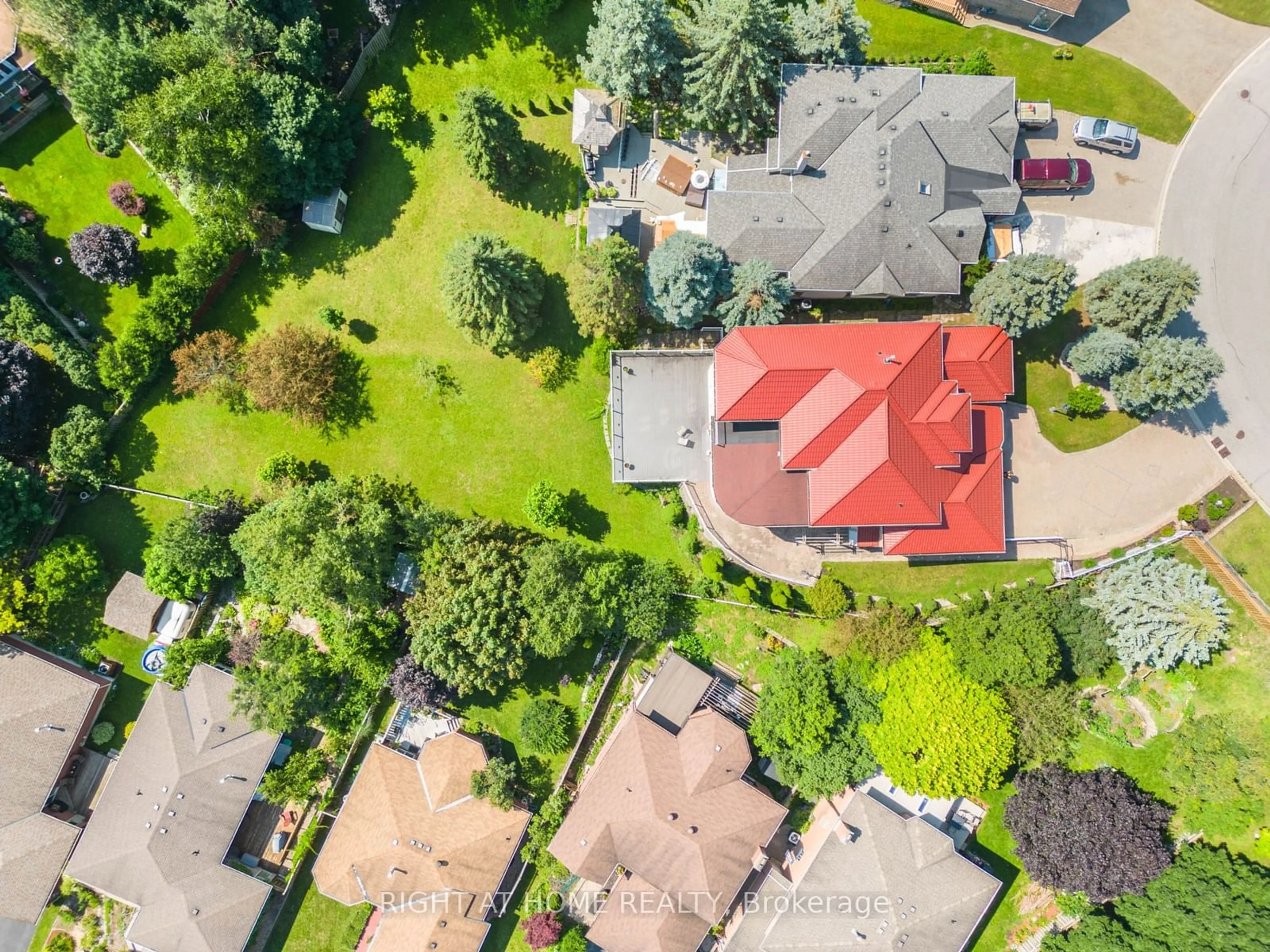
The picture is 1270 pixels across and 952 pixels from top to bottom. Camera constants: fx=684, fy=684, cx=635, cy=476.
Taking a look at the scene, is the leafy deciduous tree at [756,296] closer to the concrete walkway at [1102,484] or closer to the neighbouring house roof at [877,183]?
the neighbouring house roof at [877,183]

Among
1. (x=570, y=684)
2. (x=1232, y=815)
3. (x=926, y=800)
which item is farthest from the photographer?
(x=570, y=684)

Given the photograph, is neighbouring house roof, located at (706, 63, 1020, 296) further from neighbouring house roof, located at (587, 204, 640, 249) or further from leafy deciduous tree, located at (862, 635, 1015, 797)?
leafy deciduous tree, located at (862, 635, 1015, 797)

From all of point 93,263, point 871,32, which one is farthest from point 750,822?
point 93,263

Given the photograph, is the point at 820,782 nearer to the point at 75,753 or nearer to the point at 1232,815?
the point at 1232,815

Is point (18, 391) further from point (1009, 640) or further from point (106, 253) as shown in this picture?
point (1009, 640)

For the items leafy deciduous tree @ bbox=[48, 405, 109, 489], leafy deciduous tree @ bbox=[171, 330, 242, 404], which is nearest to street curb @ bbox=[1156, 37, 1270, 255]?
leafy deciduous tree @ bbox=[171, 330, 242, 404]

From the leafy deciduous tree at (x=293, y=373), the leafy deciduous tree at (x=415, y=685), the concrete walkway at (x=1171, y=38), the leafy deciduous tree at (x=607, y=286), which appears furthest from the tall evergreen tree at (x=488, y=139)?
→ the concrete walkway at (x=1171, y=38)

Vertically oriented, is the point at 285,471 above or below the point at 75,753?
above

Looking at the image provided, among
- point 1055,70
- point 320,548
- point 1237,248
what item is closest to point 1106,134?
point 1055,70
